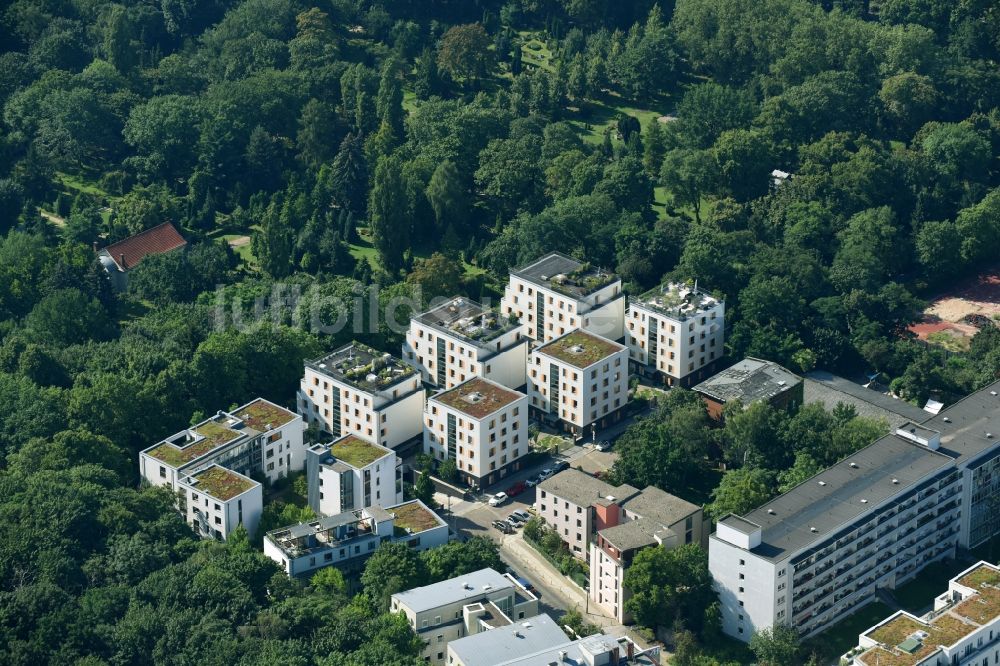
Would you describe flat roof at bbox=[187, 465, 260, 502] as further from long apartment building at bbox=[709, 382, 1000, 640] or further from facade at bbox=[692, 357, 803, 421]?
facade at bbox=[692, 357, 803, 421]

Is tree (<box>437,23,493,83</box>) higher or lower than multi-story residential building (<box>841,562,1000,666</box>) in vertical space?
higher

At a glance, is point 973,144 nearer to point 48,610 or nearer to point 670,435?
point 670,435

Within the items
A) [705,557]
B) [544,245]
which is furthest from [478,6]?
[705,557]

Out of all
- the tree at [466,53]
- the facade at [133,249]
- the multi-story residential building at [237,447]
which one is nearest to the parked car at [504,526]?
the multi-story residential building at [237,447]

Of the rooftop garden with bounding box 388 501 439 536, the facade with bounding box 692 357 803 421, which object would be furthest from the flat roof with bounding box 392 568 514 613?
the facade with bounding box 692 357 803 421

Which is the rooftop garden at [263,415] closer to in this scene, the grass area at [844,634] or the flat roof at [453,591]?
the flat roof at [453,591]

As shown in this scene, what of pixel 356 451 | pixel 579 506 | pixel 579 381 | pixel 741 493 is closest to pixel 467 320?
pixel 579 381
